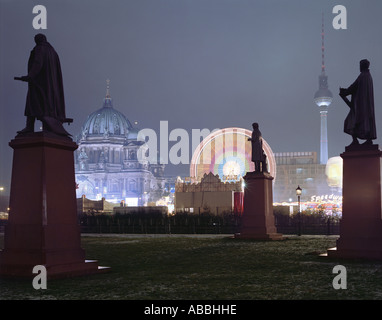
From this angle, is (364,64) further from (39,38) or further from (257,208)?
(257,208)

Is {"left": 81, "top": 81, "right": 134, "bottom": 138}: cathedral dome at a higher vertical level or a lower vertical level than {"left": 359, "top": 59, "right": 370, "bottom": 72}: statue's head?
higher

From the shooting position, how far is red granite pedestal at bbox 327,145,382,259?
13578mm

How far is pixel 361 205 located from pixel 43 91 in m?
8.46

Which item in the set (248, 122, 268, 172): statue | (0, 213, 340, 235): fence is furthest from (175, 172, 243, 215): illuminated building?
(248, 122, 268, 172): statue

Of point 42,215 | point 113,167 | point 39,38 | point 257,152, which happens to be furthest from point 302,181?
point 42,215

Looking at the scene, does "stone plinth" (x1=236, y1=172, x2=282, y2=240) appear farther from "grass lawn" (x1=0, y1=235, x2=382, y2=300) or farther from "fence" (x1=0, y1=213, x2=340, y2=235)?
"fence" (x1=0, y1=213, x2=340, y2=235)

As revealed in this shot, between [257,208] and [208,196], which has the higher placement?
[208,196]

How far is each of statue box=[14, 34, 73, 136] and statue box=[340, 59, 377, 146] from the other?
7.77 metres

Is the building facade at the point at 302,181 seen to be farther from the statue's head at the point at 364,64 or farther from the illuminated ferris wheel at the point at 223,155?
the statue's head at the point at 364,64

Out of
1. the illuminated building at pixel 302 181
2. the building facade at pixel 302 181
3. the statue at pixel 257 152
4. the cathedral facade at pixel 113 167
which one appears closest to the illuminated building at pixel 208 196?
the statue at pixel 257 152

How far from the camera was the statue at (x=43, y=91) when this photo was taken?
11492 millimetres

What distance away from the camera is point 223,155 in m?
63.8
